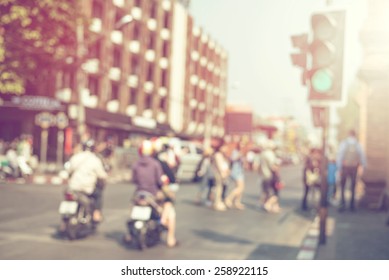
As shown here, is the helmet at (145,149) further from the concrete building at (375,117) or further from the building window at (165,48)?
the building window at (165,48)

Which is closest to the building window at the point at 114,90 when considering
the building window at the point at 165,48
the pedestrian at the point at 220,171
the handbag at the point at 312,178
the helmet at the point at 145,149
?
the building window at the point at 165,48

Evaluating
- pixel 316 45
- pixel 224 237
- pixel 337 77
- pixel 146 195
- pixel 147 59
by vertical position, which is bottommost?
pixel 224 237

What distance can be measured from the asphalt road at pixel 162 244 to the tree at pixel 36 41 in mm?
2850

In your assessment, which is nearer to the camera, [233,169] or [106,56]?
[233,169]

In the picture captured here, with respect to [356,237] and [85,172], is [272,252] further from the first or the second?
[85,172]

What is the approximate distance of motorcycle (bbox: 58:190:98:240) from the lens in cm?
780

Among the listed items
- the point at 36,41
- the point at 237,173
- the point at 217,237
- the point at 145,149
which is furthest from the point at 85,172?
the point at 237,173

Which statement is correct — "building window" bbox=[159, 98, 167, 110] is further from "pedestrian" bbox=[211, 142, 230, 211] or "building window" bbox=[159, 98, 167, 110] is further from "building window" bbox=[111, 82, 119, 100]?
"pedestrian" bbox=[211, 142, 230, 211]

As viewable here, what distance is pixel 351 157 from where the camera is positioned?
11.9m
